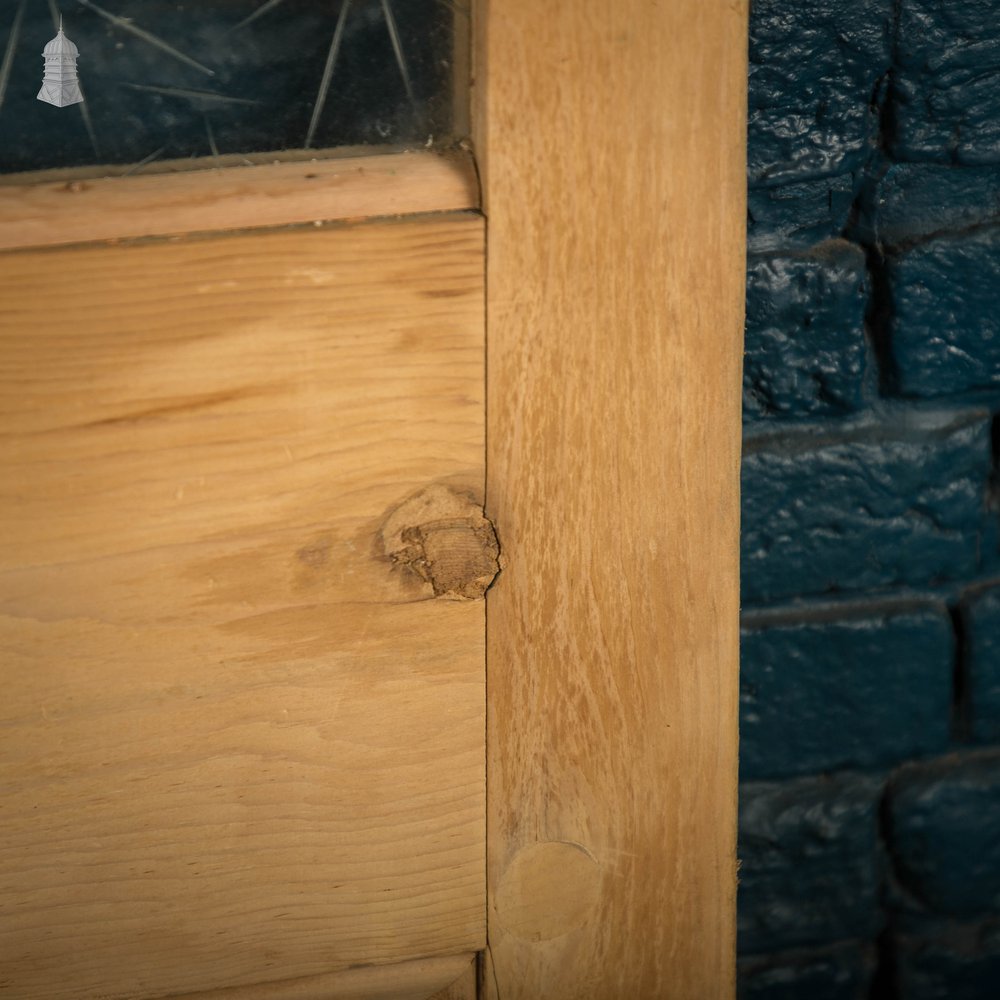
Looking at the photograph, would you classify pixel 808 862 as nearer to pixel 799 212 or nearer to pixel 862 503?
pixel 862 503

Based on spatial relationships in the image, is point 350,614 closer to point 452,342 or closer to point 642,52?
point 452,342

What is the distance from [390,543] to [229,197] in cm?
21

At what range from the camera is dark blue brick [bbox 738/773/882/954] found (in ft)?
3.60

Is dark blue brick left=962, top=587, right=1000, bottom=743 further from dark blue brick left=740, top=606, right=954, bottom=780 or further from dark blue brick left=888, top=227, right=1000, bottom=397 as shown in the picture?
dark blue brick left=888, top=227, right=1000, bottom=397

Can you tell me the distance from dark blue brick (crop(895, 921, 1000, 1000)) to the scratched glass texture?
3.03 ft

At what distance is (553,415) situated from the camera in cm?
70

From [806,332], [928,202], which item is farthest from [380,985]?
[928,202]

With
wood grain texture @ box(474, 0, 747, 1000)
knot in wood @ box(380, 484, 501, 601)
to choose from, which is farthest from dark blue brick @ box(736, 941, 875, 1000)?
knot in wood @ box(380, 484, 501, 601)

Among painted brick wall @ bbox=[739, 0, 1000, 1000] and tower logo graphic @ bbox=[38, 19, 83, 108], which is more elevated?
tower logo graphic @ bbox=[38, 19, 83, 108]

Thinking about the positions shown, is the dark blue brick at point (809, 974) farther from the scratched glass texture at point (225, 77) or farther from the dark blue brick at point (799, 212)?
the scratched glass texture at point (225, 77)

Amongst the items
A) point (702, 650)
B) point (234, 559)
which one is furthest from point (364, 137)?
Result: point (702, 650)

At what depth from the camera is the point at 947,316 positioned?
1007 millimetres

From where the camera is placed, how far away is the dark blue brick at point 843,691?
3.48 ft

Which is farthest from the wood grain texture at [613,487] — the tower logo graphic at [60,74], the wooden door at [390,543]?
the tower logo graphic at [60,74]
